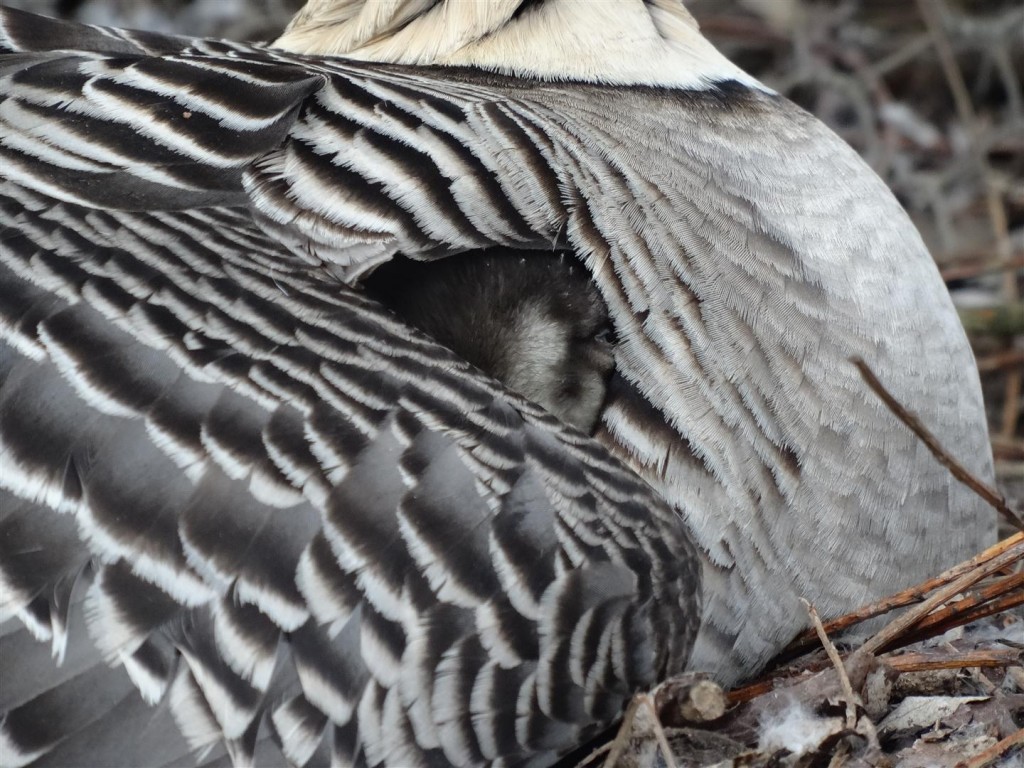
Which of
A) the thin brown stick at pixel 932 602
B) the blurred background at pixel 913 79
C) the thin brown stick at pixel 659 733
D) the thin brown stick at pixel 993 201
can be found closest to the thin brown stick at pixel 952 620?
the thin brown stick at pixel 932 602

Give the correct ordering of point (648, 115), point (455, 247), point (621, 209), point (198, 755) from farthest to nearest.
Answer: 1. point (648, 115)
2. point (621, 209)
3. point (455, 247)
4. point (198, 755)

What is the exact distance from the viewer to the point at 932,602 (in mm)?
2180

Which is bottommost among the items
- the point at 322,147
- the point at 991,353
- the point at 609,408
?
the point at 991,353

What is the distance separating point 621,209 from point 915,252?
66 centimetres

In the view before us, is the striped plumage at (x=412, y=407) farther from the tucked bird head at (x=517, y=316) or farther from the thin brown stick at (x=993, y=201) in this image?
the thin brown stick at (x=993, y=201)

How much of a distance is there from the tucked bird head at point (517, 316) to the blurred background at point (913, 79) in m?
2.22

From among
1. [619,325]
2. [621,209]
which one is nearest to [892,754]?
[619,325]

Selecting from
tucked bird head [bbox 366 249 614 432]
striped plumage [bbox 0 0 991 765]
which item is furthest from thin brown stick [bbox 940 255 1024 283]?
tucked bird head [bbox 366 249 614 432]

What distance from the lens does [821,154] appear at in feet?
8.80

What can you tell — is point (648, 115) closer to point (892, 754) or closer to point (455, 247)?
point (455, 247)

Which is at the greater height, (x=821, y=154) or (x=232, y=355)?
(x=821, y=154)

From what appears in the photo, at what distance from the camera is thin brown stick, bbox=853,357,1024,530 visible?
77.9 inches

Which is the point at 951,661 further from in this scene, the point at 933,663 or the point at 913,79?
the point at 913,79

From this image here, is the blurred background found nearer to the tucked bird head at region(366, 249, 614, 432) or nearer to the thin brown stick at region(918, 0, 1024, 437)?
the thin brown stick at region(918, 0, 1024, 437)
